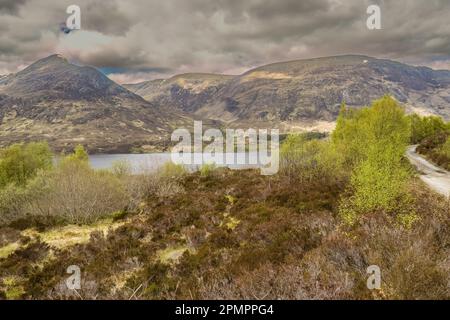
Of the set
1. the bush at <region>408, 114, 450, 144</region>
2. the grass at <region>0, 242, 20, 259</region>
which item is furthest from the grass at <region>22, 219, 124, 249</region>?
the bush at <region>408, 114, 450, 144</region>

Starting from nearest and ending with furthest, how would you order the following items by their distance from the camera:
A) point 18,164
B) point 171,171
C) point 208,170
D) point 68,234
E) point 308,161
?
point 68,234 → point 308,161 → point 171,171 → point 208,170 → point 18,164

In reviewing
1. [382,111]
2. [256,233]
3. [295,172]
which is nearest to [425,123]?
[382,111]

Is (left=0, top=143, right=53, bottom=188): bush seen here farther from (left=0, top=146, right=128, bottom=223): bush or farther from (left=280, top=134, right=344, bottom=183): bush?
Answer: (left=280, top=134, right=344, bottom=183): bush

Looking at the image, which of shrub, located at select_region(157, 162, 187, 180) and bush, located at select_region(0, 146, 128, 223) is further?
shrub, located at select_region(157, 162, 187, 180)

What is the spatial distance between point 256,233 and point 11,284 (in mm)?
9931

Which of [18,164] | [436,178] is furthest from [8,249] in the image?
[436,178]

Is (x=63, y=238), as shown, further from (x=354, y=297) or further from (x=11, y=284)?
Result: (x=354, y=297)

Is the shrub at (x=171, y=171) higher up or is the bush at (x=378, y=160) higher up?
the bush at (x=378, y=160)

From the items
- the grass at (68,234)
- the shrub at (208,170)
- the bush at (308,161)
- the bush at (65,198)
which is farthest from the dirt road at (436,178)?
the bush at (65,198)

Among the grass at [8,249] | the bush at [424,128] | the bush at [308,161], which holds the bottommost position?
the grass at [8,249]

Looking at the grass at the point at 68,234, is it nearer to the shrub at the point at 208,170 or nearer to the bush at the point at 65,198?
the bush at the point at 65,198

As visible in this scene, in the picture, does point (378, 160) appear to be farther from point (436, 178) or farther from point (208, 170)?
point (208, 170)

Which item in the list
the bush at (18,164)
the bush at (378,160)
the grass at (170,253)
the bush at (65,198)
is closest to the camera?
the grass at (170,253)

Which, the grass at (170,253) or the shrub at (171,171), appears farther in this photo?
the shrub at (171,171)
